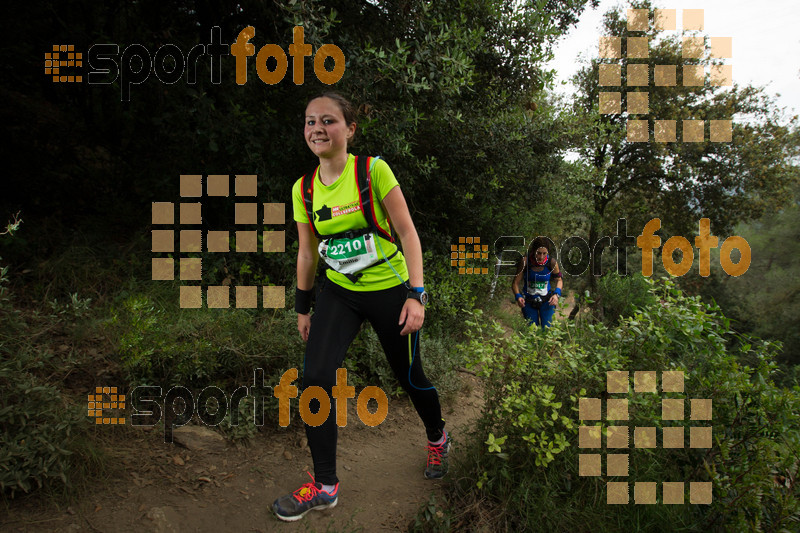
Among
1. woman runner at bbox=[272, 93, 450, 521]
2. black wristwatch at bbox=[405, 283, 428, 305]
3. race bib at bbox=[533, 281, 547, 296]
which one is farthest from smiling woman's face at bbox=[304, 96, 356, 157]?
race bib at bbox=[533, 281, 547, 296]

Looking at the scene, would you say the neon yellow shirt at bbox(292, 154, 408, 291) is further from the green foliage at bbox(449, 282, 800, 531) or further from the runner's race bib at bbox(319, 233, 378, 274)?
the green foliage at bbox(449, 282, 800, 531)

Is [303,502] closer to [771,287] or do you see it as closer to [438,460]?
[438,460]

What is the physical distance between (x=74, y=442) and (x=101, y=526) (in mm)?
539

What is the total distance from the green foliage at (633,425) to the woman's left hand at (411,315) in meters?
0.65

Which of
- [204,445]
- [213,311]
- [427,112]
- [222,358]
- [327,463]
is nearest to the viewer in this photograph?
[327,463]

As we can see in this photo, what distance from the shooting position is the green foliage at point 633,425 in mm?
2666

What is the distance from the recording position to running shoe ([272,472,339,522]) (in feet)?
9.27

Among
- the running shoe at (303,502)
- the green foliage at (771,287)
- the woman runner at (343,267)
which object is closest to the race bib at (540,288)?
the woman runner at (343,267)

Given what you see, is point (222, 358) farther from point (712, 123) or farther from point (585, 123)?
point (712, 123)

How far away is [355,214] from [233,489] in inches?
81.8

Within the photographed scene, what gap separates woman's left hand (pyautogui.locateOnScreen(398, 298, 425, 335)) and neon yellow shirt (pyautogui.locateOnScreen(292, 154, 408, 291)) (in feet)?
0.62

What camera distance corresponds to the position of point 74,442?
114 inches

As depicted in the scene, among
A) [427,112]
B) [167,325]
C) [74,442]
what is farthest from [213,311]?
[427,112]

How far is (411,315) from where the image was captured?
106 inches
